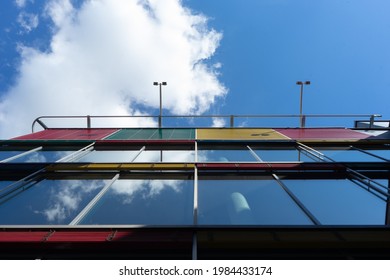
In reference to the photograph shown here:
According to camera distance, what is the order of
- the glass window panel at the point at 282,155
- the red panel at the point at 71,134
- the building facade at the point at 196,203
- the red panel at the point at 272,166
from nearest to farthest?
1. the building facade at the point at 196,203
2. the red panel at the point at 272,166
3. the glass window panel at the point at 282,155
4. the red panel at the point at 71,134

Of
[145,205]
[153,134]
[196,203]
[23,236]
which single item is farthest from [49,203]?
[153,134]

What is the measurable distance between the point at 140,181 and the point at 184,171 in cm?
135

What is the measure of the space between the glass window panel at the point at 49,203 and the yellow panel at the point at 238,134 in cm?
614

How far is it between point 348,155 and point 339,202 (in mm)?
4318

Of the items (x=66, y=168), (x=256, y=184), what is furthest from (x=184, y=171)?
(x=66, y=168)

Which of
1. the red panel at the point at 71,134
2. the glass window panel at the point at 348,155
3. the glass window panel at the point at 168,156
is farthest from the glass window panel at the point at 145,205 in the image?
the red panel at the point at 71,134

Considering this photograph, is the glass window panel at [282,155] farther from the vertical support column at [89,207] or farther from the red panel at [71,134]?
the red panel at [71,134]

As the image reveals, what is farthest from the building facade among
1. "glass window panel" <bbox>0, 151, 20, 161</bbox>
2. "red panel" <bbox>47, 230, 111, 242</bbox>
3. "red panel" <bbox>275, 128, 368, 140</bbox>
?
"red panel" <bbox>275, 128, 368, 140</bbox>

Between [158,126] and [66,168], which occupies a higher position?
[158,126]

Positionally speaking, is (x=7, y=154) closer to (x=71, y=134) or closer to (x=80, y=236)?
(x=71, y=134)

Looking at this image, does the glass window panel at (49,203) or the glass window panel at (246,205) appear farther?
the glass window panel at (49,203)

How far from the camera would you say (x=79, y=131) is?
549 inches

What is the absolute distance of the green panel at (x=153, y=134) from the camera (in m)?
12.1
